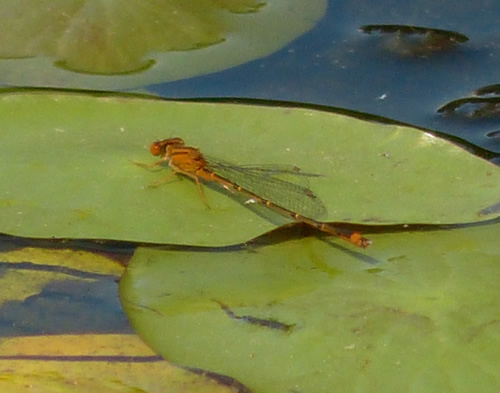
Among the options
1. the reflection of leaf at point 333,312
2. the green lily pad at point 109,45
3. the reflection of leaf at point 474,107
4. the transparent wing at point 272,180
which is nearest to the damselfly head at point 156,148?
the transparent wing at point 272,180

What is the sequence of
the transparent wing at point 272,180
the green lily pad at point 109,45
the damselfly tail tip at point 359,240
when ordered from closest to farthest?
the damselfly tail tip at point 359,240 → the transparent wing at point 272,180 → the green lily pad at point 109,45

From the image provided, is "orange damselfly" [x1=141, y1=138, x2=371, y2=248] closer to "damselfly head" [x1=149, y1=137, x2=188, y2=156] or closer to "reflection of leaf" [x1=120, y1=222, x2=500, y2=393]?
"damselfly head" [x1=149, y1=137, x2=188, y2=156]

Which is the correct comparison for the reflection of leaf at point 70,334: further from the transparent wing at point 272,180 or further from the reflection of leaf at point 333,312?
the transparent wing at point 272,180

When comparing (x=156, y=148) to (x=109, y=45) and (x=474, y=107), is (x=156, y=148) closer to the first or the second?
(x=109, y=45)

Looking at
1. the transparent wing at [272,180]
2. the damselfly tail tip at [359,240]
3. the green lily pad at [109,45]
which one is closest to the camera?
the damselfly tail tip at [359,240]

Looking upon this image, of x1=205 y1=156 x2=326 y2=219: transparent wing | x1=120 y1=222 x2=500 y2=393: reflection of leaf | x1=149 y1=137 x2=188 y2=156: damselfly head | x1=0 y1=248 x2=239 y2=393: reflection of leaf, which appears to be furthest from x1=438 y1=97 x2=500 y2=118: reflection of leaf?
x1=0 y1=248 x2=239 y2=393: reflection of leaf

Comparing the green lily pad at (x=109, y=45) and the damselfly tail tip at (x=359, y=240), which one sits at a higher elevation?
the green lily pad at (x=109, y=45)
